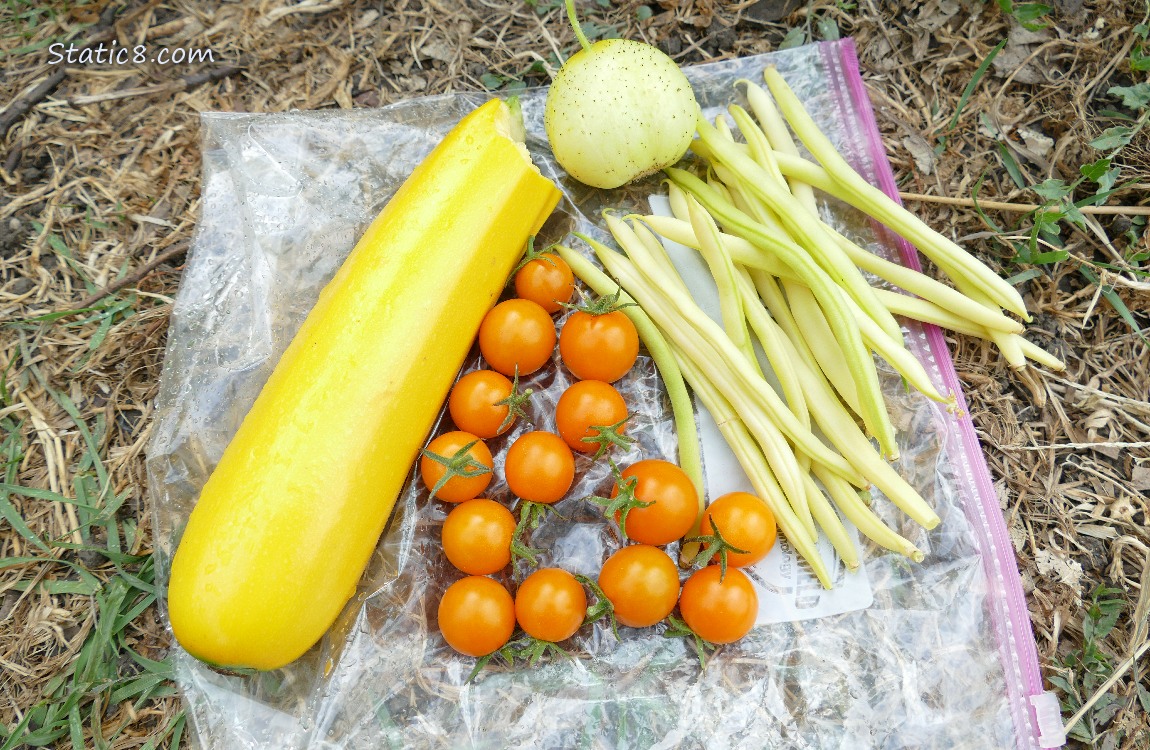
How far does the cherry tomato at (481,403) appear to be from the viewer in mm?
1741

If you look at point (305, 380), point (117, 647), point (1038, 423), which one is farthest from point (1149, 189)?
point (117, 647)

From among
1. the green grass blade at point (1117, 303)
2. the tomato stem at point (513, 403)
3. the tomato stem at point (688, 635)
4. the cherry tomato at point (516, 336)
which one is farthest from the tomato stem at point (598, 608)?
the green grass blade at point (1117, 303)

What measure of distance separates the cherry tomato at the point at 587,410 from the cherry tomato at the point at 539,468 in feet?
0.16

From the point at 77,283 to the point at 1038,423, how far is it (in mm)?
2477

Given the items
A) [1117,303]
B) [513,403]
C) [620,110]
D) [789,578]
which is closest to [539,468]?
[513,403]

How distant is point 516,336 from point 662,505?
494mm

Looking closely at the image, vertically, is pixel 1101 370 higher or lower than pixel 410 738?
higher

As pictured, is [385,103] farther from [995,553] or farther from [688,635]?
[995,553]

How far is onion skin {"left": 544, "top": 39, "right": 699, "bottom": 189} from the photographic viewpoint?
1771 millimetres

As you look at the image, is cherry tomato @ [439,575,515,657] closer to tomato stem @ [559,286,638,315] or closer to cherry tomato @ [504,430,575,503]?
cherry tomato @ [504,430,575,503]

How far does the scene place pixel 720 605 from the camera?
1.61m

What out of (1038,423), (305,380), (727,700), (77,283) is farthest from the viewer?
(77,283)

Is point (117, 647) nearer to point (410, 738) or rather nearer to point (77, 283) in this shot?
point (410, 738)

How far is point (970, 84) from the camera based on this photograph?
2113mm
